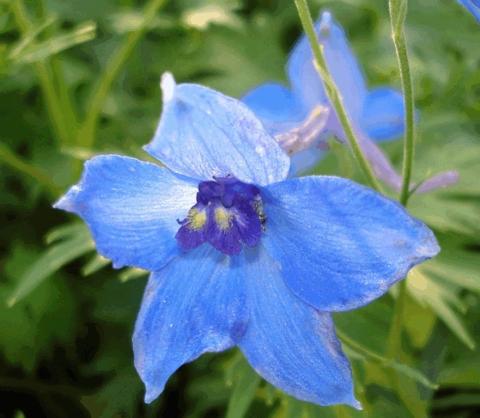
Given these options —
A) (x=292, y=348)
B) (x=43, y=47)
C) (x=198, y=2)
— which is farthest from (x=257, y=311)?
(x=198, y=2)

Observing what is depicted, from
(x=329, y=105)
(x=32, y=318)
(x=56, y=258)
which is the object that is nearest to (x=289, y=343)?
(x=329, y=105)

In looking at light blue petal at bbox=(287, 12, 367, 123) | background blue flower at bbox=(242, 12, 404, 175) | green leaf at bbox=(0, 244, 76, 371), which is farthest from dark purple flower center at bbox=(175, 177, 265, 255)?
green leaf at bbox=(0, 244, 76, 371)

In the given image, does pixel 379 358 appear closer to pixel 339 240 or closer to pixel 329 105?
pixel 339 240

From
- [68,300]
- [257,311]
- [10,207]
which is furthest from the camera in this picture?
[10,207]

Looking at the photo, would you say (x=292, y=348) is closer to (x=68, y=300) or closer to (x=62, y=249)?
(x=62, y=249)

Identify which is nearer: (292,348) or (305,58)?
(292,348)

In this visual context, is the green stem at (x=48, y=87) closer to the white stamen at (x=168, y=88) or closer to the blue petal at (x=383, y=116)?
the blue petal at (x=383, y=116)
